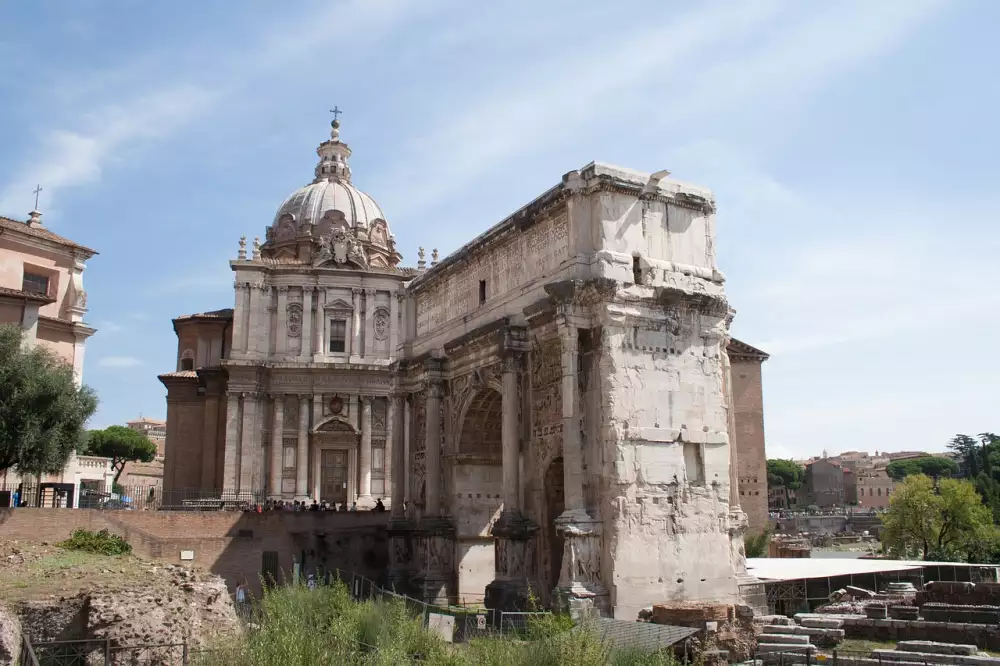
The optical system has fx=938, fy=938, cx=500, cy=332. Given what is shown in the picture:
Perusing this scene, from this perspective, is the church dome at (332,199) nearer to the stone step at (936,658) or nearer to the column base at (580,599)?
the column base at (580,599)

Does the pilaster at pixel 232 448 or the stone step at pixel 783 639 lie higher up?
the pilaster at pixel 232 448

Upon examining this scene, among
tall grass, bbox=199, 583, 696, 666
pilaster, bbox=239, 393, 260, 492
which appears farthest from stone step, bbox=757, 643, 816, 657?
pilaster, bbox=239, 393, 260, 492

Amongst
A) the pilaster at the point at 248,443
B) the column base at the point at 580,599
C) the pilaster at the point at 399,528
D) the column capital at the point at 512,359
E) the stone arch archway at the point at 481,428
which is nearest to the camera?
the column base at the point at 580,599

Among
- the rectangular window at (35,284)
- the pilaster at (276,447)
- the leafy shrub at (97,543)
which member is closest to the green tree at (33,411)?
the leafy shrub at (97,543)

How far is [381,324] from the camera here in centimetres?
4462

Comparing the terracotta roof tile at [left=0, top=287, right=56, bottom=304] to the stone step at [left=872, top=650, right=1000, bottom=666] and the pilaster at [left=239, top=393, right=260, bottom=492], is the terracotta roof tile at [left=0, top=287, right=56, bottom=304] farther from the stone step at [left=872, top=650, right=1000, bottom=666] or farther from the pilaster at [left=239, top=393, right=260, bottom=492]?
the stone step at [left=872, top=650, right=1000, bottom=666]

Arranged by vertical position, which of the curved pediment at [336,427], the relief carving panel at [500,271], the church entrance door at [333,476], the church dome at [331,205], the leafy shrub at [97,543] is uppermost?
the church dome at [331,205]

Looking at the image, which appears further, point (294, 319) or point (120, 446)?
point (120, 446)

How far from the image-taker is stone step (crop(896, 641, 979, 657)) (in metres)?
17.0

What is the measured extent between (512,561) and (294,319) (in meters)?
23.6

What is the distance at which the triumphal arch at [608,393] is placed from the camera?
21312 millimetres

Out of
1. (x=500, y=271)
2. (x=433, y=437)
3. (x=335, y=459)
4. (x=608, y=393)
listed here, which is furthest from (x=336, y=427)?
(x=608, y=393)

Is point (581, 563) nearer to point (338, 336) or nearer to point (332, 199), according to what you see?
point (338, 336)

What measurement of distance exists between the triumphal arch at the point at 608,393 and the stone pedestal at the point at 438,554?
348mm
